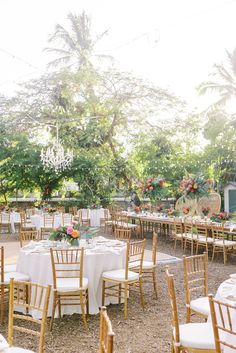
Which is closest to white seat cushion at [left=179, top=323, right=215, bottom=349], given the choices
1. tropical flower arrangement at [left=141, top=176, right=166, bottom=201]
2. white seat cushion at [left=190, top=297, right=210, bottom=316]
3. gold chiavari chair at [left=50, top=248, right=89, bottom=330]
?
white seat cushion at [left=190, top=297, right=210, bottom=316]

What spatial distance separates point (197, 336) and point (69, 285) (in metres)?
2.05

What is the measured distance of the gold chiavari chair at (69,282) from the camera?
465 cm

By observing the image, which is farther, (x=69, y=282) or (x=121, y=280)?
(x=121, y=280)

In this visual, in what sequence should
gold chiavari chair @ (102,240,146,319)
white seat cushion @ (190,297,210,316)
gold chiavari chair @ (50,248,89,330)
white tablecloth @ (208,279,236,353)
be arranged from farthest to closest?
1. gold chiavari chair @ (102,240,146,319)
2. gold chiavari chair @ (50,248,89,330)
3. white seat cushion @ (190,297,210,316)
4. white tablecloth @ (208,279,236,353)

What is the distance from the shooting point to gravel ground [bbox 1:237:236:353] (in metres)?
3.99

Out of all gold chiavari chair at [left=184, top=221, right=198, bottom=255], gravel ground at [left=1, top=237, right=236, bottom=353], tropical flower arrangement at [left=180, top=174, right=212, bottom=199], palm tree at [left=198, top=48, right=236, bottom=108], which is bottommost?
gravel ground at [left=1, top=237, right=236, bottom=353]

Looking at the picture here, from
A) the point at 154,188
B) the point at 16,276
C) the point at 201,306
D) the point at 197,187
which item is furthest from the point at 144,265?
the point at 154,188

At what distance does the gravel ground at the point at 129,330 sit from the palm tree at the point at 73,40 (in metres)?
17.2

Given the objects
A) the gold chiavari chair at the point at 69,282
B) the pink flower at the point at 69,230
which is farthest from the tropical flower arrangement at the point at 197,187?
the gold chiavari chair at the point at 69,282

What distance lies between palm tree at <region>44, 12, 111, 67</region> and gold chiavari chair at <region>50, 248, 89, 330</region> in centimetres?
1717

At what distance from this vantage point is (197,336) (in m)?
3.05

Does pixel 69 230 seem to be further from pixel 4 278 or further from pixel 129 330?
pixel 129 330

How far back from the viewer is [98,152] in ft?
59.6

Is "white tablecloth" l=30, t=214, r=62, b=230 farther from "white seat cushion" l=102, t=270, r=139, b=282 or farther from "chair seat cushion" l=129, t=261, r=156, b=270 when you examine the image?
"white seat cushion" l=102, t=270, r=139, b=282
